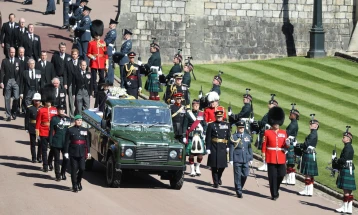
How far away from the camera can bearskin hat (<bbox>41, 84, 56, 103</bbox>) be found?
2964 cm

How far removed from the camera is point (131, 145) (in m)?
27.4

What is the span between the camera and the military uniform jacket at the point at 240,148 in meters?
28.4

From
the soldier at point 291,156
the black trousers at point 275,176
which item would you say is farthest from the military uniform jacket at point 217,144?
the soldier at point 291,156

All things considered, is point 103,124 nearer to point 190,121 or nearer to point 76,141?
point 76,141

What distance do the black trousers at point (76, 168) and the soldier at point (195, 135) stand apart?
3.81 meters

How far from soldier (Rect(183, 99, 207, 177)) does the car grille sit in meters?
2.62

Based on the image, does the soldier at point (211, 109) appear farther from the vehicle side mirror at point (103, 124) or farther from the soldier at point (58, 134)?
the soldier at point (58, 134)

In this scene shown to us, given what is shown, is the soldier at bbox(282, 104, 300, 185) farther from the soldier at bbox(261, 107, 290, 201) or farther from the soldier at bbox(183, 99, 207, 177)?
the soldier at bbox(183, 99, 207, 177)

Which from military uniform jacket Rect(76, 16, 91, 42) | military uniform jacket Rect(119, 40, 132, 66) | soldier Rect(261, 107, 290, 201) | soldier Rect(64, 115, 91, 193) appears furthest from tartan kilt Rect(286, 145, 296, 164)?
military uniform jacket Rect(76, 16, 91, 42)

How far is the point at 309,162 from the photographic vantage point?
96.9ft

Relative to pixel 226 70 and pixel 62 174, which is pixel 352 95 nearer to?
pixel 226 70

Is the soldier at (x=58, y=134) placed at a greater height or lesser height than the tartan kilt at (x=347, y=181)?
greater

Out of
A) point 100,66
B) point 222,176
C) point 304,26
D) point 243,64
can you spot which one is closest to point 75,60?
point 100,66

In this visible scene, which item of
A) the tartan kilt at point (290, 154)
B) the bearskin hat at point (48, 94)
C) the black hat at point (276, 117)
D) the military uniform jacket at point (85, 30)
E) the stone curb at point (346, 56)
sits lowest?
the tartan kilt at point (290, 154)
